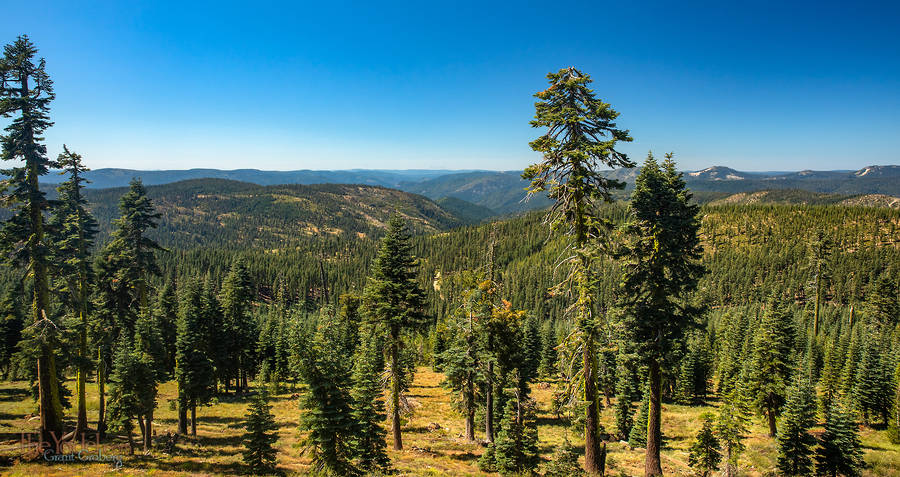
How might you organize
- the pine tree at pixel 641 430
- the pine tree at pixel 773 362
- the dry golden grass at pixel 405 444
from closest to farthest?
1. the dry golden grass at pixel 405 444
2. the pine tree at pixel 641 430
3. the pine tree at pixel 773 362

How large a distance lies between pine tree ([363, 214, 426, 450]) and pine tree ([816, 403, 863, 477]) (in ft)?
82.0

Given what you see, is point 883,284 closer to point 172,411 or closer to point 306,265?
point 172,411

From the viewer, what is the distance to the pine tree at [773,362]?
30328 millimetres

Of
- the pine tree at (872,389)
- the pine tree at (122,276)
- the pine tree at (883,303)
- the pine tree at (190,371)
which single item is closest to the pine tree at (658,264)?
the pine tree at (122,276)

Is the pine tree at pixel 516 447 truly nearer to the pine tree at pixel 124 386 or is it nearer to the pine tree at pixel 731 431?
the pine tree at pixel 731 431

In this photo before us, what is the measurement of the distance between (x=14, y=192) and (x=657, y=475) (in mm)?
31901

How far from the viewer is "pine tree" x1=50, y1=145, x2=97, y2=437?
19.6 m

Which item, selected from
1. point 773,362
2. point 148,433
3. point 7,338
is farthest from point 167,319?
point 773,362

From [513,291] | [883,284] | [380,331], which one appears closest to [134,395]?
[380,331]

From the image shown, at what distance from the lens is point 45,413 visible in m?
15.8

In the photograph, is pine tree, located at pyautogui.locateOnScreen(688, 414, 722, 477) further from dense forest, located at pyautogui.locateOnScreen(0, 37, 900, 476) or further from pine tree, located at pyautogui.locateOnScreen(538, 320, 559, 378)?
pine tree, located at pyautogui.locateOnScreen(538, 320, 559, 378)

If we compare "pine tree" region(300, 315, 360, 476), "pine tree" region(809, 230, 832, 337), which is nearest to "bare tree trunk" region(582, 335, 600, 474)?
"pine tree" region(300, 315, 360, 476)

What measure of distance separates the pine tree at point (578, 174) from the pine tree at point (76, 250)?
23.8 m

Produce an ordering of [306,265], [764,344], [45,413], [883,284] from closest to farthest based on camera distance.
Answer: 1. [45,413]
2. [764,344]
3. [883,284]
4. [306,265]
